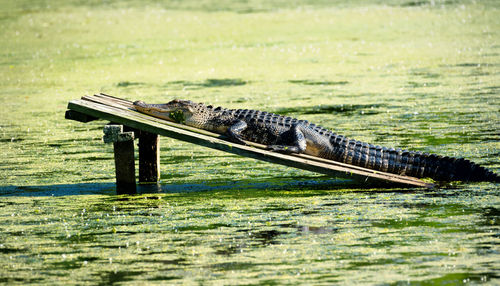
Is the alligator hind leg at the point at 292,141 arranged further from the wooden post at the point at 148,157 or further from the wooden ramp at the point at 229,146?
the wooden post at the point at 148,157

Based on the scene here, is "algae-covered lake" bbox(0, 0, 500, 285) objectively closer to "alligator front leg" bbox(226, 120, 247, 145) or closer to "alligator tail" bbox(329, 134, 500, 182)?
"alligator tail" bbox(329, 134, 500, 182)

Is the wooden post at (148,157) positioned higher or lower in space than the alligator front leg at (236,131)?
lower

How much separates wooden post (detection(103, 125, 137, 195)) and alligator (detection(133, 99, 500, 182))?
518 millimetres

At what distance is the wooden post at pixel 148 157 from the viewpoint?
19.2 ft

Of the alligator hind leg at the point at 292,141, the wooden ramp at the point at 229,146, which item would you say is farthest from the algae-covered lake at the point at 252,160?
the alligator hind leg at the point at 292,141

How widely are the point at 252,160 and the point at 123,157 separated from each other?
4.23ft

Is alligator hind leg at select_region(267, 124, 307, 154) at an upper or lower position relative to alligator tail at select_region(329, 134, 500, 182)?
upper

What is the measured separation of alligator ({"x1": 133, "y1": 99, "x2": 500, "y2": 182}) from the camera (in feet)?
17.7

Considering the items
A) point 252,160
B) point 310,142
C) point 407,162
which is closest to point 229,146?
point 310,142

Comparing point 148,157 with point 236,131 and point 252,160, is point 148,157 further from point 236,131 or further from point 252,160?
point 252,160

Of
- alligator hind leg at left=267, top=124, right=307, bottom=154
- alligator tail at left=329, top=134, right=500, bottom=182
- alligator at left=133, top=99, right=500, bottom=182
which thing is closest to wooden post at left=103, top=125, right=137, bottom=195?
alligator at left=133, top=99, right=500, bottom=182

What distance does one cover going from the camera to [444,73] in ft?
32.6

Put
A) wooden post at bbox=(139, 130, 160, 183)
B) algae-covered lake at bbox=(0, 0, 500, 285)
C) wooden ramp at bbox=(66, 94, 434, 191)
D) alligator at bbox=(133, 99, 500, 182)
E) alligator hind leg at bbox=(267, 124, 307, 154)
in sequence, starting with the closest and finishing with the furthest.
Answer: algae-covered lake at bbox=(0, 0, 500, 285)
wooden ramp at bbox=(66, 94, 434, 191)
alligator at bbox=(133, 99, 500, 182)
alligator hind leg at bbox=(267, 124, 307, 154)
wooden post at bbox=(139, 130, 160, 183)

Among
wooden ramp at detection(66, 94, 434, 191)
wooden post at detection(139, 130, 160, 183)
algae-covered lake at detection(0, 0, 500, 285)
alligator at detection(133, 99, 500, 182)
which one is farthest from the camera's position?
wooden post at detection(139, 130, 160, 183)
